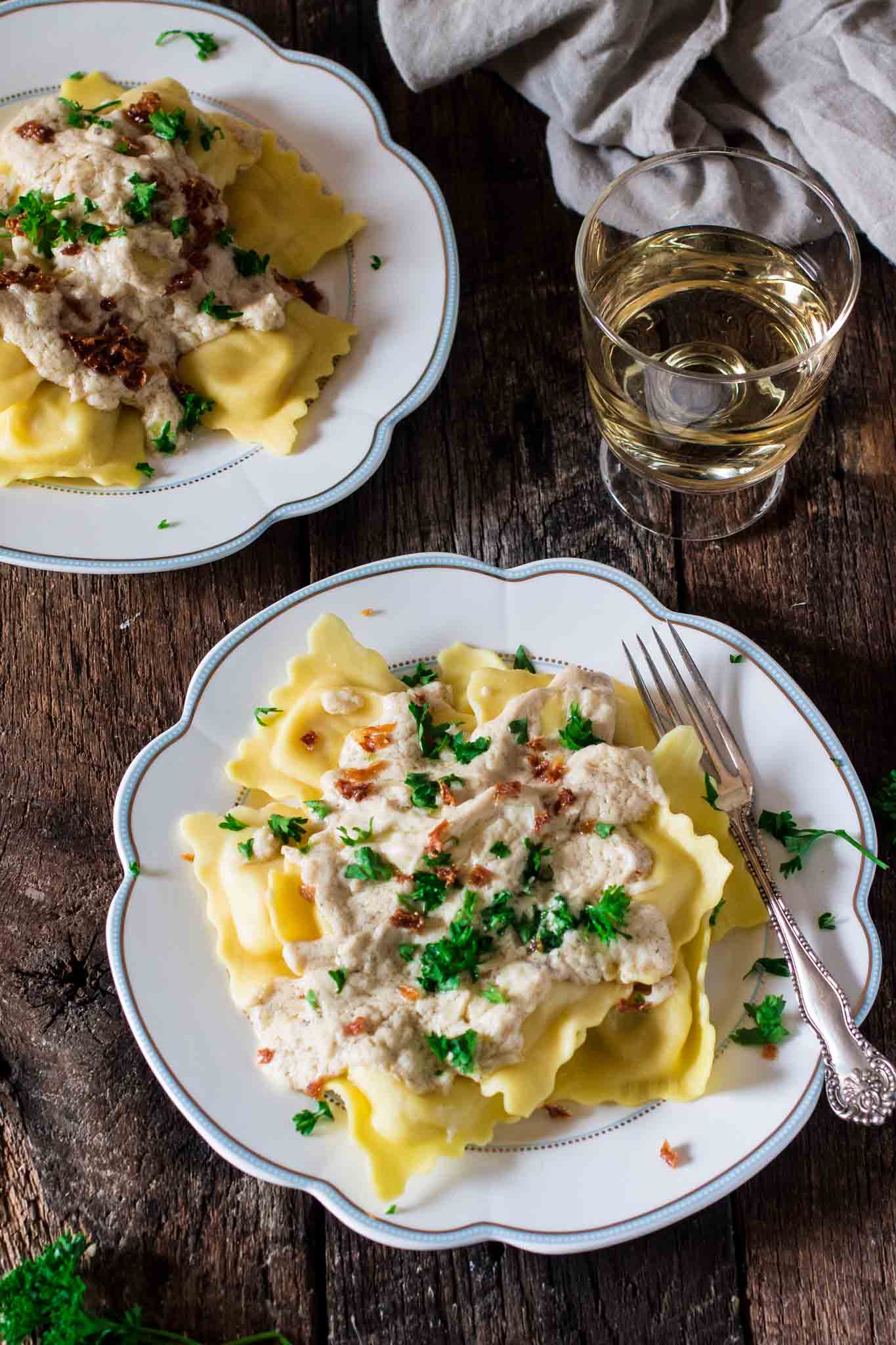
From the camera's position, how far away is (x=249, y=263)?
13.4 ft

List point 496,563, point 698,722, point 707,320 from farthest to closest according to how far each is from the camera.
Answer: point 496,563, point 707,320, point 698,722

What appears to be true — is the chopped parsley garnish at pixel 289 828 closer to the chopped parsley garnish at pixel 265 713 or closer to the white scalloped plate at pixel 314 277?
the chopped parsley garnish at pixel 265 713

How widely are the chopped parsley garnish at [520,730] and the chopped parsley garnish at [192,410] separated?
4.44ft

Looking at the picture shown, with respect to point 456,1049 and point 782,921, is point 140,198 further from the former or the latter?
point 782,921

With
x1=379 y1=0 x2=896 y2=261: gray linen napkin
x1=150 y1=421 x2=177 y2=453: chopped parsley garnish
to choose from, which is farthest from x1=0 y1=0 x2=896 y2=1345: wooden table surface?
x1=150 y1=421 x2=177 y2=453: chopped parsley garnish

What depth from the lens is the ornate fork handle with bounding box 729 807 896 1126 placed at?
10.9ft

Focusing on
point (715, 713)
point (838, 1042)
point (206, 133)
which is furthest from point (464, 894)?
point (206, 133)

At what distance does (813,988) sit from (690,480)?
4.86 feet

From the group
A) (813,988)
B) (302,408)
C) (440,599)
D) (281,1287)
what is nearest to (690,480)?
(440,599)

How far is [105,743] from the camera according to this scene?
4.07 meters

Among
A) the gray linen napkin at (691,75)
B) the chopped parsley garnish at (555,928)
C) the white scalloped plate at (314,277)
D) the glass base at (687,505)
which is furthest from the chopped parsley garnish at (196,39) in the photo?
the chopped parsley garnish at (555,928)

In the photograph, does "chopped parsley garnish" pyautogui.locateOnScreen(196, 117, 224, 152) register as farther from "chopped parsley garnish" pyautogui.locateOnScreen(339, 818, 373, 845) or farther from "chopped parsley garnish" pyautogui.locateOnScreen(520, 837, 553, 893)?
"chopped parsley garnish" pyautogui.locateOnScreen(520, 837, 553, 893)

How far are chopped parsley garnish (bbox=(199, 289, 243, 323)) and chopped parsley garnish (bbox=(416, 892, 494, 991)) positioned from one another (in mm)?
1899

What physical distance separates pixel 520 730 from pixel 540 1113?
97 cm
